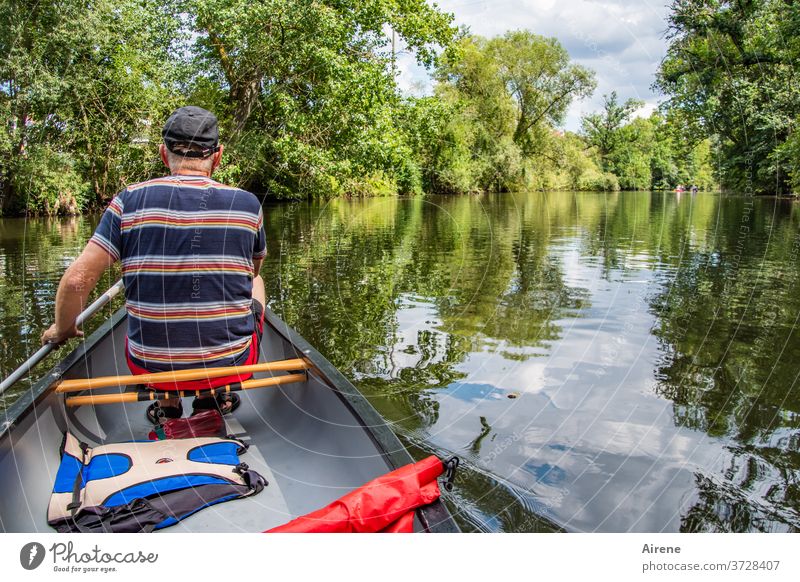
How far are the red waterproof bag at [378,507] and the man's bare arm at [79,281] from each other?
1.61 m

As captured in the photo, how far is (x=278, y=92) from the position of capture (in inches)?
668

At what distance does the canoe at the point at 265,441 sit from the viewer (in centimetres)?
275

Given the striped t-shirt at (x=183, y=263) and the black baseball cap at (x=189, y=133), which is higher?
the black baseball cap at (x=189, y=133)

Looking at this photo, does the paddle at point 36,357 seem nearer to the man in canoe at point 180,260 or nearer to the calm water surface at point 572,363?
the man in canoe at point 180,260

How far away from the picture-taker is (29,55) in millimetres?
20016

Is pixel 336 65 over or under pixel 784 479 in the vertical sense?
over

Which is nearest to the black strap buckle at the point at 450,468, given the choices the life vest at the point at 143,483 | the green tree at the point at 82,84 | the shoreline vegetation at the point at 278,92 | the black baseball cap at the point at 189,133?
the life vest at the point at 143,483

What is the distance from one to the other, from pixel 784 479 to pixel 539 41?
7863 mm

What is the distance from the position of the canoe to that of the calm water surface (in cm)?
95

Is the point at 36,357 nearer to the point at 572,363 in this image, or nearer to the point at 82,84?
the point at 572,363

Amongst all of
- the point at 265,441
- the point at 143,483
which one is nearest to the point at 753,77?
the point at 265,441

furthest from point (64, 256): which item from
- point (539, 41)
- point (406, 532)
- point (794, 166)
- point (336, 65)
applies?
point (794, 166)

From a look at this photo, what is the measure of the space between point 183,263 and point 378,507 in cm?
161
